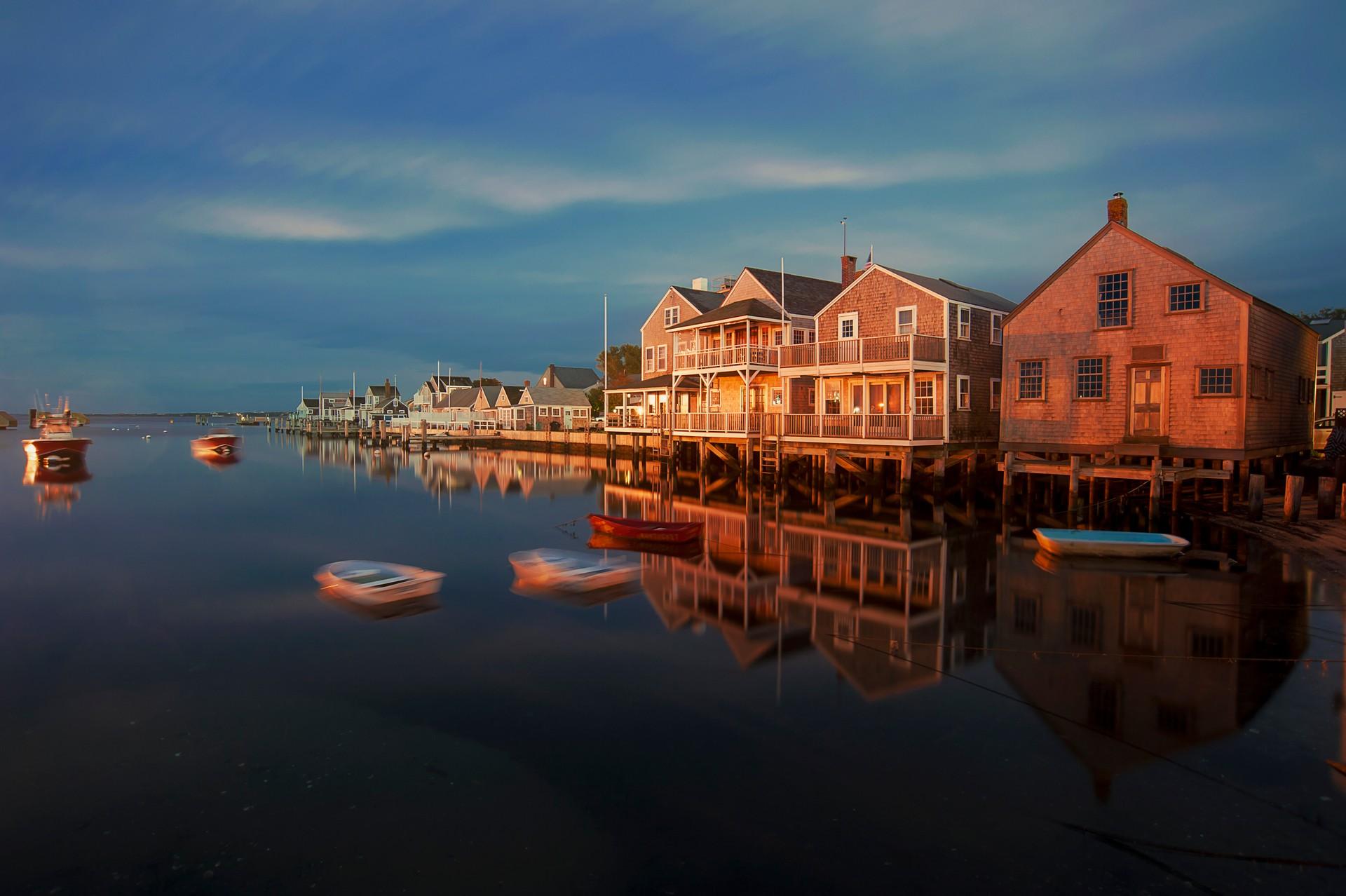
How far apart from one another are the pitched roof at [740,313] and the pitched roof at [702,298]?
196 inches

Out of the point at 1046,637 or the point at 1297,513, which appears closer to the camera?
the point at 1046,637

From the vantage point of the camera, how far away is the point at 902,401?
34.5 meters

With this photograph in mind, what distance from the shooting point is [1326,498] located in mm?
21969

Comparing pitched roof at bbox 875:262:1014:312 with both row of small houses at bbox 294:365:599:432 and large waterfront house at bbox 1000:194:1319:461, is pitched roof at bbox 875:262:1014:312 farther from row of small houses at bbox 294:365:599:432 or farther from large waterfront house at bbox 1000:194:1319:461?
row of small houses at bbox 294:365:599:432

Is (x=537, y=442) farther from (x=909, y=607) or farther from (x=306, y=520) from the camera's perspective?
(x=909, y=607)

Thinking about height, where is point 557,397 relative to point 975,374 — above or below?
above

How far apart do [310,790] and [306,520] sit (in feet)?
85.0

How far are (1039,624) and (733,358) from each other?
2743cm

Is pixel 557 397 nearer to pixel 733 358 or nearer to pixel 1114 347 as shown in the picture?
pixel 733 358

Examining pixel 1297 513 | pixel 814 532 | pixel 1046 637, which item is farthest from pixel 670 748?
pixel 1297 513

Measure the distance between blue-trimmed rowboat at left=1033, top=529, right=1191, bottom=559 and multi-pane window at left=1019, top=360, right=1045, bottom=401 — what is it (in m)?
10.7

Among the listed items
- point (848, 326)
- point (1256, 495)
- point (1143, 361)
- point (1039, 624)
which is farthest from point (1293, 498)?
point (848, 326)

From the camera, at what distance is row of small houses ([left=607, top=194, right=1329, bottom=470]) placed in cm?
2503

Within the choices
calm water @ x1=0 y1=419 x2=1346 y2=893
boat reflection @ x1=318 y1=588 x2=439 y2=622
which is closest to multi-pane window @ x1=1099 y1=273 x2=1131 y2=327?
calm water @ x1=0 y1=419 x2=1346 y2=893
